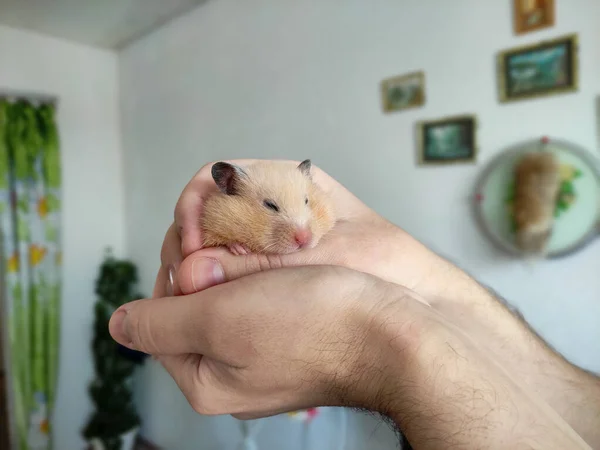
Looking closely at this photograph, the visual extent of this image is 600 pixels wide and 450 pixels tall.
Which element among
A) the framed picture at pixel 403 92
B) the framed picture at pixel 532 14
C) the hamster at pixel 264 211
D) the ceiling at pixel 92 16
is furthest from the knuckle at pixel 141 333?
the ceiling at pixel 92 16

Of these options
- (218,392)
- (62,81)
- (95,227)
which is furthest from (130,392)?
(218,392)

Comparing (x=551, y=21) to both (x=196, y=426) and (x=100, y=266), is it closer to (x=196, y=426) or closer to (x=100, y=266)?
(x=196, y=426)

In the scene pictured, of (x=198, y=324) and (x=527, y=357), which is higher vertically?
(x=198, y=324)

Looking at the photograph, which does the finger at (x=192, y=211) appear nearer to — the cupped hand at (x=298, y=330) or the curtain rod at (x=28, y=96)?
the cupped hand at (x=298, y=330)

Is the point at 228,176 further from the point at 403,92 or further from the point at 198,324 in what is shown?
the point at 403,92

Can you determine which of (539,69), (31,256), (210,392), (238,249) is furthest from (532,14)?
(31,256)
